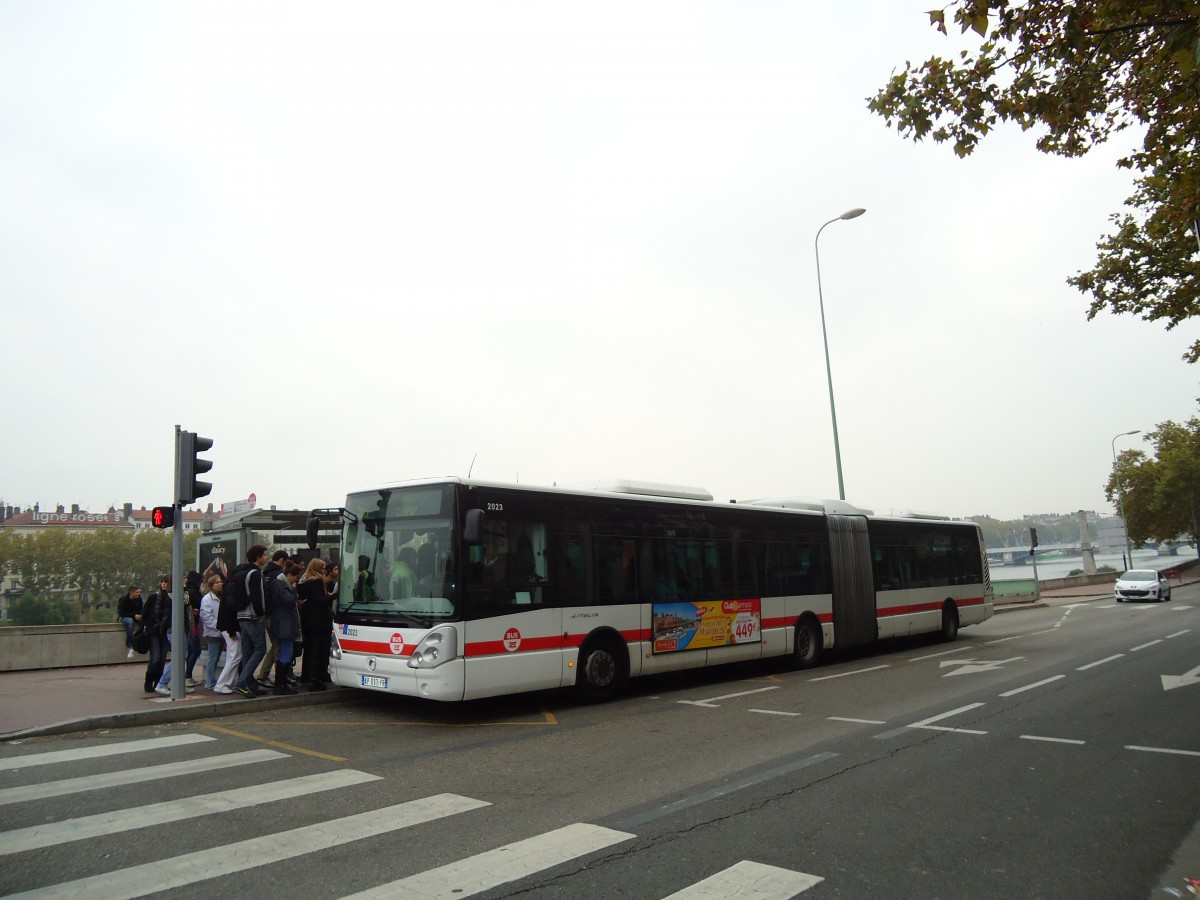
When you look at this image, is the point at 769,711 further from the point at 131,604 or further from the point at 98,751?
the point at 131,604

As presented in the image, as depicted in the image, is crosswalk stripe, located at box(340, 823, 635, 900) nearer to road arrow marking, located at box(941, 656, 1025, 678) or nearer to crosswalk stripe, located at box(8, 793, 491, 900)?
→ crosswalk stripe, located at box(8, 793, 491, 900)

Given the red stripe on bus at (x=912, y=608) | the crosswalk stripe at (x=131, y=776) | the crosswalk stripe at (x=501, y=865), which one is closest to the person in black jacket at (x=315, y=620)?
the crosswalk stripe at (x=131, y=776)

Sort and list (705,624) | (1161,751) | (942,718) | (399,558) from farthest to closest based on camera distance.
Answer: (705,624), (399,558), (942,718), (1161,751)

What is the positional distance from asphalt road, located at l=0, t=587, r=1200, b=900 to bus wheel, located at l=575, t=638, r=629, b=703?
31cm

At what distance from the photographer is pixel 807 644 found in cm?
1487

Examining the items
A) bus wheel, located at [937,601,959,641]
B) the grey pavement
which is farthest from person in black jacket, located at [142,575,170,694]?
bus wheel, located at [937,601,959,641]

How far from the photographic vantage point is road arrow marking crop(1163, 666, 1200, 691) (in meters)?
11.5

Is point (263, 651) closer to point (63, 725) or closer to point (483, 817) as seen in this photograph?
point (63, 725)

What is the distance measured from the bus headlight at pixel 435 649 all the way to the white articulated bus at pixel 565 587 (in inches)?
0.6

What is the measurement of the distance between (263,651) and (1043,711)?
32.9 ft

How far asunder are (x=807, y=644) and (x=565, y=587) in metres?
6.56

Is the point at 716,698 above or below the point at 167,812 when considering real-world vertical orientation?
below

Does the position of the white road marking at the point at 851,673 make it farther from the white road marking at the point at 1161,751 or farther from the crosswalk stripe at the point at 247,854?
the crosswalk stripe at the point at 247,854

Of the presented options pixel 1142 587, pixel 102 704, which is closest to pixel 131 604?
pixel 102 704
